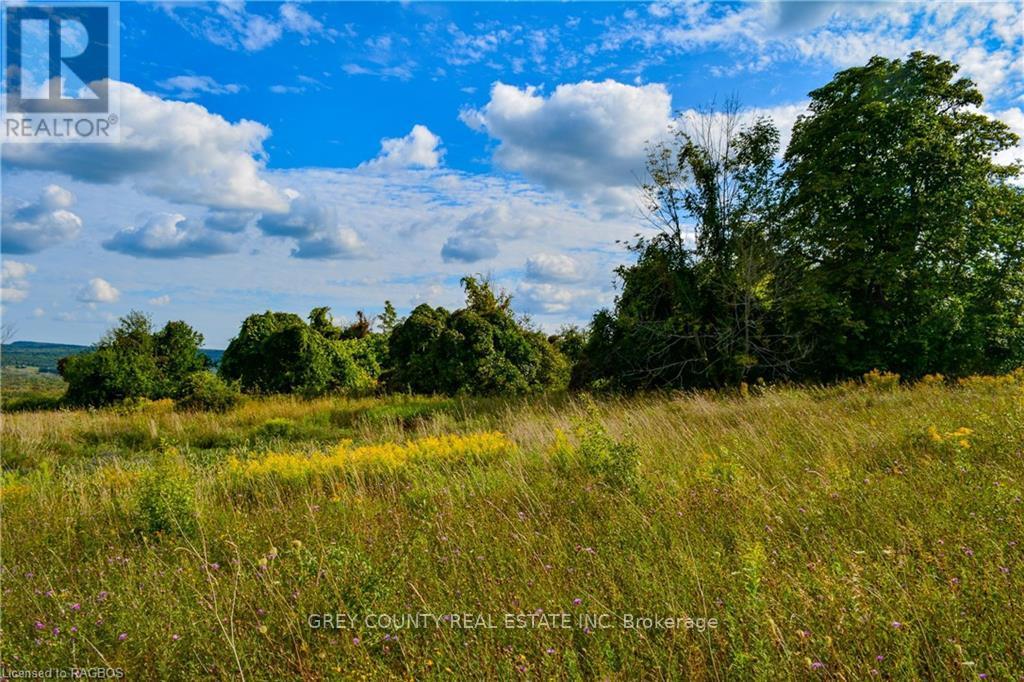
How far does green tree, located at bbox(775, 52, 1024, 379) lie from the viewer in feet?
46.5

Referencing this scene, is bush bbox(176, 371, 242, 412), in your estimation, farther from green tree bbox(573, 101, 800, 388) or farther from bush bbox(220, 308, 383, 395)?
green tree bbox(573, 101, 800, 388)

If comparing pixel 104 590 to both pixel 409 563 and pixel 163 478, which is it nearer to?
pixel 163 478

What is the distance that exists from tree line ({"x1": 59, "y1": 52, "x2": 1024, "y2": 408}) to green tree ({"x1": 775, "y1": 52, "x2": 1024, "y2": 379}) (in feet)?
0.14

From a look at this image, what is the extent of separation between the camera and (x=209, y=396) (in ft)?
52.6

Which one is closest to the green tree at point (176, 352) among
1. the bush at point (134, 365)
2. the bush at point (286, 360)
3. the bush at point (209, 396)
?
the bush at point (134, 365)

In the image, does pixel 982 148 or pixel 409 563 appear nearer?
pixel 409 563

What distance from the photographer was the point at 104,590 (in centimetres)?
367

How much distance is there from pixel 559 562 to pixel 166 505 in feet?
11.4

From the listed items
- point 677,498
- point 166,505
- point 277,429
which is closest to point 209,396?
point 277,429

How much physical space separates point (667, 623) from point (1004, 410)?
252 inches

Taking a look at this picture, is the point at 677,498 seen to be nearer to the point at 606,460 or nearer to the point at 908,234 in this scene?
the point at 606,460

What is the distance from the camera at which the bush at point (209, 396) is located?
1569cm

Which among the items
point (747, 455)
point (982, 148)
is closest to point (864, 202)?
point (982, 148)

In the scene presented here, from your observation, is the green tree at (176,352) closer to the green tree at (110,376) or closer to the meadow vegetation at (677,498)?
the green tree at (110,376)
